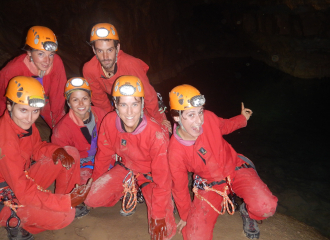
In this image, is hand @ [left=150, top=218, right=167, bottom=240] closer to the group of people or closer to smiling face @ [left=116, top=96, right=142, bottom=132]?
the group of people

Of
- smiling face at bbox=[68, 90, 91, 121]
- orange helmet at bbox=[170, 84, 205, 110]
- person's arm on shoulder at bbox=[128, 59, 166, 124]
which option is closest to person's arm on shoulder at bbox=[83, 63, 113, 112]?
smiling face at bbox=[68, 90, 91, 121]

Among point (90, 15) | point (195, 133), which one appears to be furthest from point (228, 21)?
point (195, 133)

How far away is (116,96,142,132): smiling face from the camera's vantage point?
8.70ft

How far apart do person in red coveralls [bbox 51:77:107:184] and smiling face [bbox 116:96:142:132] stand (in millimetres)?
804

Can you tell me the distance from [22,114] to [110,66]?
4.54 ft

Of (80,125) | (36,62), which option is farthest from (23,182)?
(36,62)

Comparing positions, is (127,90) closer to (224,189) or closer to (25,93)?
(25,93)

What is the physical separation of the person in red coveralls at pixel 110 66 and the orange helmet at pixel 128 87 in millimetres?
725

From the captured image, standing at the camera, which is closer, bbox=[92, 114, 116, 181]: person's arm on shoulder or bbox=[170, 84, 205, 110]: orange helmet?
bbox=[170, 84, 205, 110]: orange helmet

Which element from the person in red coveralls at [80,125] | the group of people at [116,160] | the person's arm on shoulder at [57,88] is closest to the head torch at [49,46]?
the group of people at [116,160]

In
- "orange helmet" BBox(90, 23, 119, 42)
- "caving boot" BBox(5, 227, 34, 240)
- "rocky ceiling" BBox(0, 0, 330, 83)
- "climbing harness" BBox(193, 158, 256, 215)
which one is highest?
"rocky ceiling" BBox(0, 0, 330, 83)

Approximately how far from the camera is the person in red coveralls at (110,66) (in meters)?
3.35

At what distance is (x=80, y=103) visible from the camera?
3.22 meters

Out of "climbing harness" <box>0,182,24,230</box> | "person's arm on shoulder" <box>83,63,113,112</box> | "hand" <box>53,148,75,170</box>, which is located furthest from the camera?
"person's arm on shoulder" <box>83,63,113,112</box>
